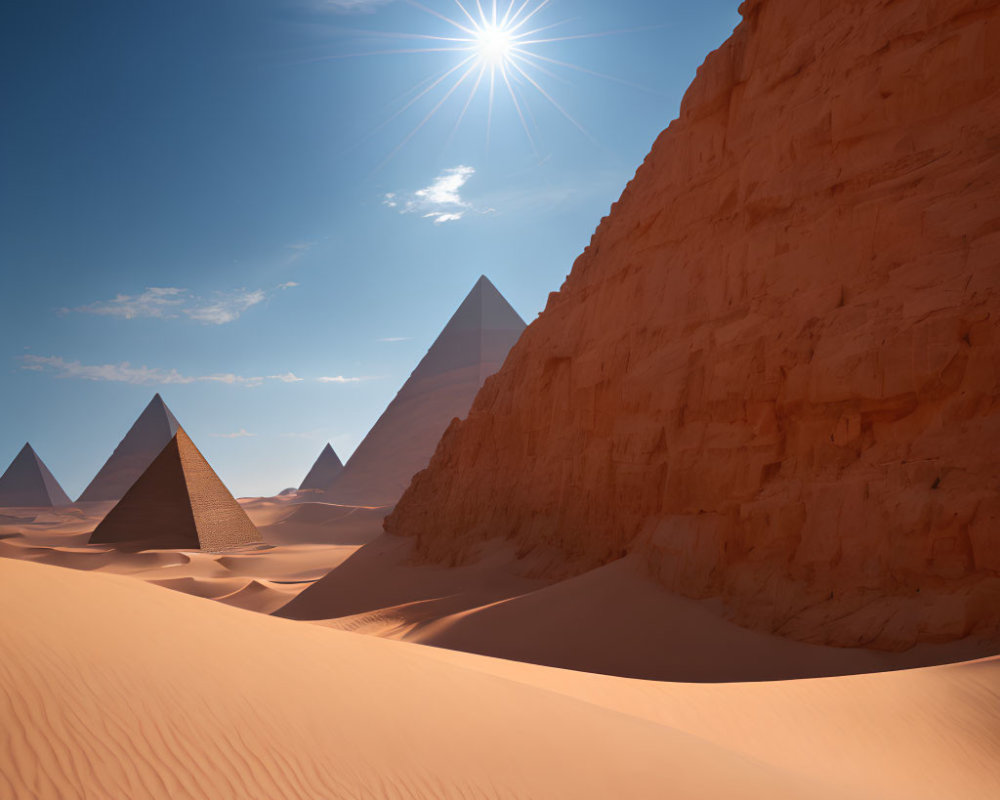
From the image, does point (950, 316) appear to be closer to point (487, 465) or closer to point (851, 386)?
point (851, 386)

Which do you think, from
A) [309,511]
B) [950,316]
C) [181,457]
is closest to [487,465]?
[950,316]

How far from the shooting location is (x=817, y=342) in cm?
686

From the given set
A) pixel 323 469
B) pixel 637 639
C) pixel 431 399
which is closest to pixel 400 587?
pixel 637 639

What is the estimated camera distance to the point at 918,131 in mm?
6637

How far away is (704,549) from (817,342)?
8.33ft

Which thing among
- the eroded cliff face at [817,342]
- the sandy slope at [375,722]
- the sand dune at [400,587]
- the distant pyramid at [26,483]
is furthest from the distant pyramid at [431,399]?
the sandy slope at [375,722]

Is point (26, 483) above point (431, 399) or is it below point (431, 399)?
below

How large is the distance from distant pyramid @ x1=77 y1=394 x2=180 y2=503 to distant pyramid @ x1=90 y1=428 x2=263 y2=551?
2735 centimetres

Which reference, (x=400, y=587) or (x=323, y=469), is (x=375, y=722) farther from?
(x=323, y=469)

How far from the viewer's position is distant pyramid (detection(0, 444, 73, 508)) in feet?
173

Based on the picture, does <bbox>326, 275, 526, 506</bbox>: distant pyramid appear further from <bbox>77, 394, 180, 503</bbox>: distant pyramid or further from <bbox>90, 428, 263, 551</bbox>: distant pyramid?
<bbox>90, 428, 263, 551</bbox>: distant pyramid

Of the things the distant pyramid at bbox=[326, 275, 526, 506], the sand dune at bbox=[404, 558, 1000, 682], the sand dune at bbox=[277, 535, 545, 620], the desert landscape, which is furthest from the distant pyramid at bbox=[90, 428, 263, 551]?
the sand dune at bbox=[404, 558, 1000, 682]

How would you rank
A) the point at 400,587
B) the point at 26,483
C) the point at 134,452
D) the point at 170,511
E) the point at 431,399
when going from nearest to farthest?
the point at 400,587
the point at 170,511
the point at 431,399
the point at 134,452
the point at 26,483

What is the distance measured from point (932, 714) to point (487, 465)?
9.89m
